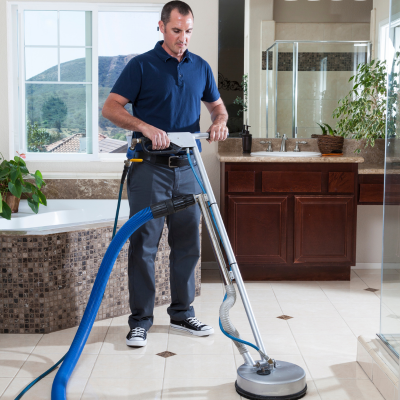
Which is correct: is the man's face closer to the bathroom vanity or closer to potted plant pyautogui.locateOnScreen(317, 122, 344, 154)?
the bathroom vanity

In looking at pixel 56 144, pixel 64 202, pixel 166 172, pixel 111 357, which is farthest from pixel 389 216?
pixel 56 144

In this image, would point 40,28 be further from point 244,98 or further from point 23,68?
point 244,98

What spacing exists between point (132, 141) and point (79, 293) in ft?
2.80

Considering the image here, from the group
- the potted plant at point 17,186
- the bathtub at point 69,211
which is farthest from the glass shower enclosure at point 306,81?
the potted plant at point 17,186

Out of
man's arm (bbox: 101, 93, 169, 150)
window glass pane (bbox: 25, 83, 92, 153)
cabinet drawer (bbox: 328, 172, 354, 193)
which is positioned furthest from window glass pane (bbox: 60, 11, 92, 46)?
cabinet drawer (bbox: 328, 172, 354, 193)

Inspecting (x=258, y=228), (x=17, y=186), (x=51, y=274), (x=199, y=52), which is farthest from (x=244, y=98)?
(x=51, y=274)

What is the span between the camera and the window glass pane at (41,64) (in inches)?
147

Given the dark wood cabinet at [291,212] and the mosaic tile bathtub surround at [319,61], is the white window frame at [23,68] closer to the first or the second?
the mosaic tile bathtub surround at [319,61]

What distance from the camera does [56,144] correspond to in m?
3.84

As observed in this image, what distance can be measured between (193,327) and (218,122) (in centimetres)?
95

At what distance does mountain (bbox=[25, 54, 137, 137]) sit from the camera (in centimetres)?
376

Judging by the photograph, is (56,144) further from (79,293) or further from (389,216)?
(389,216)

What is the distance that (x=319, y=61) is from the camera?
369cm

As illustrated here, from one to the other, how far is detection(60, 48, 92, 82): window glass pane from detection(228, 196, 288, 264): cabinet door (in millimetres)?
1429
